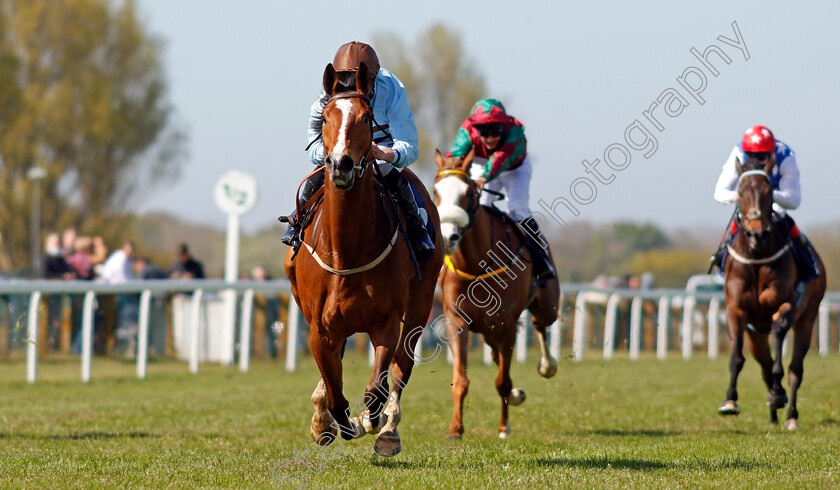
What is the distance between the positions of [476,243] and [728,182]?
2368mm

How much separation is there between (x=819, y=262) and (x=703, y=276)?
18478 mm

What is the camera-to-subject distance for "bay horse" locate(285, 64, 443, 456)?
16.9 feet

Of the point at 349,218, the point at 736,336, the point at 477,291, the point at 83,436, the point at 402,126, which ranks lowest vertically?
the point at 83,436

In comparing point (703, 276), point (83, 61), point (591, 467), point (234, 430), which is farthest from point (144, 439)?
point (83, 61)

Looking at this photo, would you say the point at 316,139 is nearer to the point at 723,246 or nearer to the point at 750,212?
the point at 750,212

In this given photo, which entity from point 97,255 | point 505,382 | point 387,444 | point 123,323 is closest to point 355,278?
point 387,444

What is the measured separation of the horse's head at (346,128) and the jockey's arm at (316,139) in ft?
1.83

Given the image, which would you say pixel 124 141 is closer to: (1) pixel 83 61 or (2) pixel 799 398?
(1) pixel 83 61

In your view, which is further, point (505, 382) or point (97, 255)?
point (97, 255)

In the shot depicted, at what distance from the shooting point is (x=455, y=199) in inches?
284

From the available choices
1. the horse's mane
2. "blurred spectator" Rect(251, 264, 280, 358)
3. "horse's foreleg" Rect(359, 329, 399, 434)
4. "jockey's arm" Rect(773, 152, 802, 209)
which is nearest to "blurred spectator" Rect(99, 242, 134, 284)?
"blurred spectator" Rect(251, 264, 280, 358)

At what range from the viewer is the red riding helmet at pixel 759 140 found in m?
8.40

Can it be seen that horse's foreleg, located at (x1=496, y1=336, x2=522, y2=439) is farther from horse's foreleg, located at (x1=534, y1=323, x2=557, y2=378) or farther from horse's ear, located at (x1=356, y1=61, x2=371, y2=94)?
horse's ear, located at (x1=356, y1=61, x2=371, y2=94)

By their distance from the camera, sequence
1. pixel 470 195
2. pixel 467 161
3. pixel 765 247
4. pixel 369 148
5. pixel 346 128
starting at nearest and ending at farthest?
pixel 346 128
pixel 369 148
pixel 470 195
pixel 467 161
pixel 765 247
